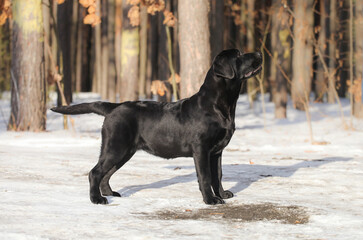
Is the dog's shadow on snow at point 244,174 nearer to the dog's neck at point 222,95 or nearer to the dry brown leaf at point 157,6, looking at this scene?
the dog's neck at point 222,95

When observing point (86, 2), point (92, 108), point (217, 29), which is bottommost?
point (92, 108)

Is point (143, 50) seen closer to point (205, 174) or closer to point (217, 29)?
point (217, 29)

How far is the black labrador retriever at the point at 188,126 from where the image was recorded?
5.30 metres

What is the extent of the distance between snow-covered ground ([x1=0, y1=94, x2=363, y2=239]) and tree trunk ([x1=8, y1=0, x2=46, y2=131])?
1.88ft

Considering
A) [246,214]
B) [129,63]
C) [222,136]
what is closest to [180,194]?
[222,136]

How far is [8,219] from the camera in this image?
14.8 ft

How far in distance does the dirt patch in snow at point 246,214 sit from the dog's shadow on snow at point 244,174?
34.8 inches

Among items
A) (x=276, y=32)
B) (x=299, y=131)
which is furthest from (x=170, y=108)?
(x=276, y=32)

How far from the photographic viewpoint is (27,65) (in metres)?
10.9

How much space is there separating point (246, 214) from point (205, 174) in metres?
0.58

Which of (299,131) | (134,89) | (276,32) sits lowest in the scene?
(299,131)

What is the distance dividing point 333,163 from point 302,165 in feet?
1.45

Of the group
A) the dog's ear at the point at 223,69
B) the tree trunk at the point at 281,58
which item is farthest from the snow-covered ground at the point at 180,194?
the tree trunk at the point at 281,58

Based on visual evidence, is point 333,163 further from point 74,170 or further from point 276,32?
point 276,32
